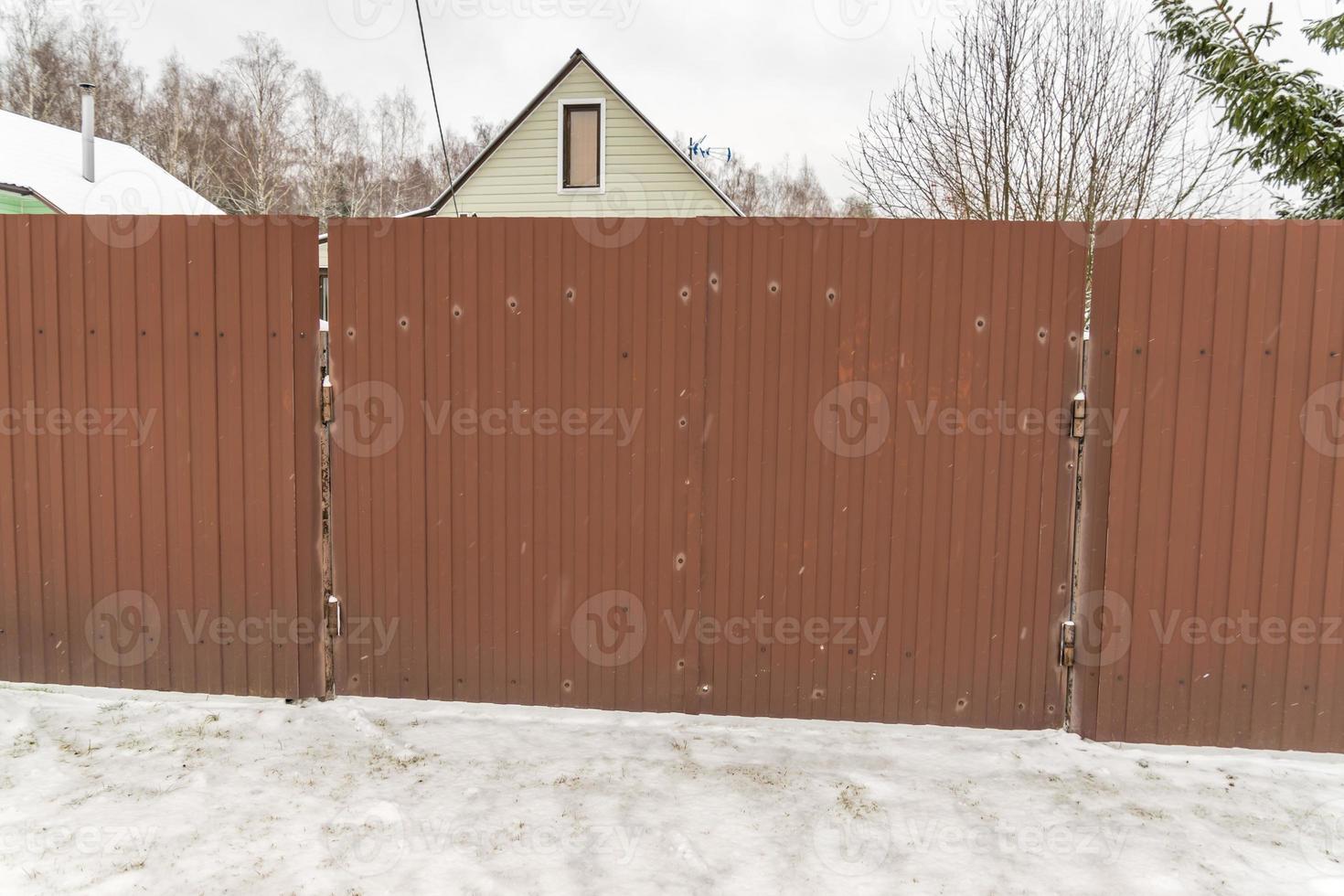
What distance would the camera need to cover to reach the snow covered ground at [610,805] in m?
2.27

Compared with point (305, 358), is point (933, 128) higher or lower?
higher

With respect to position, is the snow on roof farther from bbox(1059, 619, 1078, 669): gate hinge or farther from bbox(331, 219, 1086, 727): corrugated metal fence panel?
bbox(1059, 619, 1078, 669): gate hinge

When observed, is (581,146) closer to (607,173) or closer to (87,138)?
(607,173)

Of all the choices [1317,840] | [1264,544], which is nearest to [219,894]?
[1317,840]

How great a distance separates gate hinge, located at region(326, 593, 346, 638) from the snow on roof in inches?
448

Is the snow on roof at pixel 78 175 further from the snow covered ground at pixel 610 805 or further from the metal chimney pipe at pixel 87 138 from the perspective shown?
the snow covered ground at pixel 610 805

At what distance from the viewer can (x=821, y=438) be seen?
3.14 m

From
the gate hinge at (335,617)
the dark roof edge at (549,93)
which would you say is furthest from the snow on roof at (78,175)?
the gate hinge at (335,617)

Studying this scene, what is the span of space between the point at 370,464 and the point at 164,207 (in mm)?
16193

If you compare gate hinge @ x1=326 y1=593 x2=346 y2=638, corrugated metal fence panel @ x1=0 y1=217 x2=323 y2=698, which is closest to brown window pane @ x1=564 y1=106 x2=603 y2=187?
corrugated metal fence panel @ x1=0 y1=217 x2=323 y2=698

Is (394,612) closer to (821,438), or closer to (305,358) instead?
(305,358)

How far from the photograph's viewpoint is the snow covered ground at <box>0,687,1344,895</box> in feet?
7.45

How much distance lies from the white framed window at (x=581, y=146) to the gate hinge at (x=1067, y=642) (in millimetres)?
11443

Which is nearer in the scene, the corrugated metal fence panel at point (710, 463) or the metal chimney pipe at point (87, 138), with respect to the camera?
the corrugated metal fence panel at point (710, 463)
